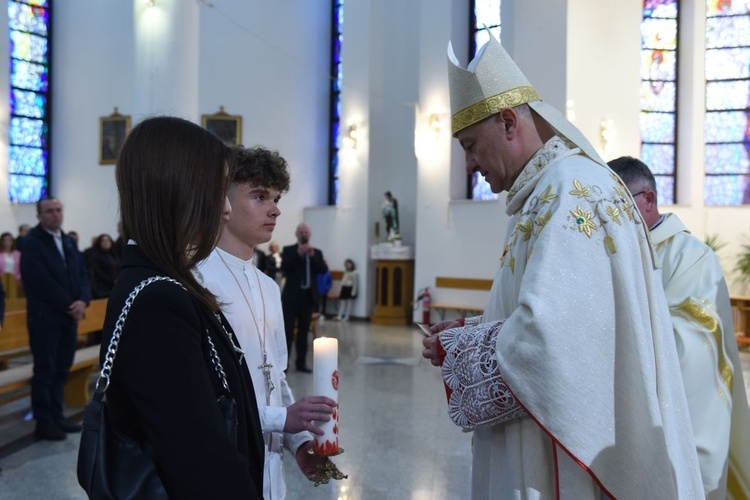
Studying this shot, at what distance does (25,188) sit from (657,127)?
1345 centimetres

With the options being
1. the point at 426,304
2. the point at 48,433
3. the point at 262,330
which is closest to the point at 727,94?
the point at 426,304

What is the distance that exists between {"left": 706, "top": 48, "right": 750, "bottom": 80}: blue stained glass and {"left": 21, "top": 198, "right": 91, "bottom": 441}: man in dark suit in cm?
1220

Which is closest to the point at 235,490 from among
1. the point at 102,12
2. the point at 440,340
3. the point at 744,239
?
the point at 440,340

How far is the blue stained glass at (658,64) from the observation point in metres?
13.6

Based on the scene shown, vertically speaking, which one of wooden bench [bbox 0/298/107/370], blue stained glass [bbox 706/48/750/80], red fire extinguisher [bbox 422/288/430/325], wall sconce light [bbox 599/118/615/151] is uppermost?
blue stained glass [bbox 706/48/750/80]

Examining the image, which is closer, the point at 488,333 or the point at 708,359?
the point at 488,333

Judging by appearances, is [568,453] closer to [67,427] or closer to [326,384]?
[326,384]

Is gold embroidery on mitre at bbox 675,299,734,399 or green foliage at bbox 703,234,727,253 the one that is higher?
green foliage at bbox 703,234,727,253

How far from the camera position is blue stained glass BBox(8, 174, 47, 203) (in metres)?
15.7

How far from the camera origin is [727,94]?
13312 millimetres

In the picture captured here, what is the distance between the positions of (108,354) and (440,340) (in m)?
0.89

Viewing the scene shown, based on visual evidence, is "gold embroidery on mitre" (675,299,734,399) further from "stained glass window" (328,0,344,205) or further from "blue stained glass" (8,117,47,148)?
"blue stained glass" (8,117,47,148)

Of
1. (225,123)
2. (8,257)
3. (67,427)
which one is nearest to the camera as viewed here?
(67,427)

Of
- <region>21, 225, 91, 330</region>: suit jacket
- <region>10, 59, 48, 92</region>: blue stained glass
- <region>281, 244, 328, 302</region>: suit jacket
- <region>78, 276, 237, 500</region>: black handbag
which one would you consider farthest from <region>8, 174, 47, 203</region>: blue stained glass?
<region>78, 276, 237, 500</region>: black handbag
